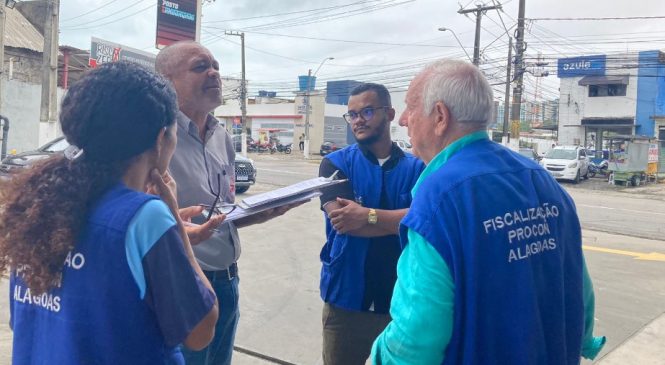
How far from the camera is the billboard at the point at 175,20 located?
14508 mm

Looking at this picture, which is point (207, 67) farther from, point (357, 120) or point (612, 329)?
point (612, 329)

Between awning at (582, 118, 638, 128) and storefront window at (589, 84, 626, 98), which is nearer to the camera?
awning at (582, 118, 638, 128)

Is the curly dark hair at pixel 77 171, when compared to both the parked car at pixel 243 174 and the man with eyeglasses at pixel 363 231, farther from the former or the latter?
the parked car at pixel 243 174

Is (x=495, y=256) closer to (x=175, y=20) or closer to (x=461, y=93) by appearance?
(x=461, y=93)

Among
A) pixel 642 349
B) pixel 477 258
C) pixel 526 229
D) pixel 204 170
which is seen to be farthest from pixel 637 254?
pixel 477 258

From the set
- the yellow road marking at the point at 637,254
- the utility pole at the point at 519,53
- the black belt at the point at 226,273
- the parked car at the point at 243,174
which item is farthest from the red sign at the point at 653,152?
the black belt at the point at 226,273

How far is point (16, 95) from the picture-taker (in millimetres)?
22953

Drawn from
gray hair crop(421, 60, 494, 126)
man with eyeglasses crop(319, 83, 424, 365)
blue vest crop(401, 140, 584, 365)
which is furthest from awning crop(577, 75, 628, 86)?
blue vest crop(401, 140, 584, 365)

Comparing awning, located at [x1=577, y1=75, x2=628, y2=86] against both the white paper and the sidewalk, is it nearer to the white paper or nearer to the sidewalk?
the sidewalk

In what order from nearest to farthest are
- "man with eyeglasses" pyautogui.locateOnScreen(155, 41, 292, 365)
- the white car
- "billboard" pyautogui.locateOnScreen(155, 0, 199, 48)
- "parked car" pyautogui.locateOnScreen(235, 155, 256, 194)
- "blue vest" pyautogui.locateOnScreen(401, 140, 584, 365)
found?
"blue vest" pyautogui.locateOnScreen(401, 140, 584, 365)
"man with eyeglasses" pyautogui.locateOnScreen(155, 41, 292, 365)
"billboard" pyautogui.locateOnScreen(155, 0, 199, 48)
"parked car" pyautogui.locateOnScreen(235, 155, 256, 194)
the white car

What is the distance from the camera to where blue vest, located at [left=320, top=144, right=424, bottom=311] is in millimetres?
2754

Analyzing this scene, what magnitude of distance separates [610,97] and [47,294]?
136 ft

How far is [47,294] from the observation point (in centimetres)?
144

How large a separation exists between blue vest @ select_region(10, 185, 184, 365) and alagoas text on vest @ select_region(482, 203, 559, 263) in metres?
0.92
